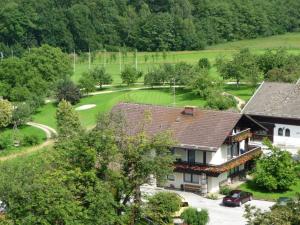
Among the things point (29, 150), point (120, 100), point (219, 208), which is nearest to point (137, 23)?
point (120, 100)

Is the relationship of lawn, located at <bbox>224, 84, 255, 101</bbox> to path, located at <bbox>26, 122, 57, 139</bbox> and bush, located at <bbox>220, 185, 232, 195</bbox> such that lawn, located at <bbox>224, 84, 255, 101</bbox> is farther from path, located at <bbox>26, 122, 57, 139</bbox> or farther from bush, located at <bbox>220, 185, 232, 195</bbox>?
bush, located at <bbox>220, 185, 232, 195</bbox>

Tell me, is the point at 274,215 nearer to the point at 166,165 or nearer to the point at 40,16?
the point at 166,165

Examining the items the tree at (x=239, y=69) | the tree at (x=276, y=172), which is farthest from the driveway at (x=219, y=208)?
the tree at (x=239, y=69)

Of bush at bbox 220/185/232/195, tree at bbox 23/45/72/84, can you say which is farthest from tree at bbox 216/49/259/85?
bush at bbox 220/185/232/195

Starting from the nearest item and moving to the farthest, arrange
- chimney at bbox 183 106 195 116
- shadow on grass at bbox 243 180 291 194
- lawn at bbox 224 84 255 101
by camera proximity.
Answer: shadow on grass at bbox 243 180 291 194 → chimney at bbox 183 106 195 116 → lawn at bbox 224 84 255 101

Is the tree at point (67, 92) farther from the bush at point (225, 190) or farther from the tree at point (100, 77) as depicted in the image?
the bush at point (225, 190)

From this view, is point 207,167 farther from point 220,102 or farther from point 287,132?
point 220,102
